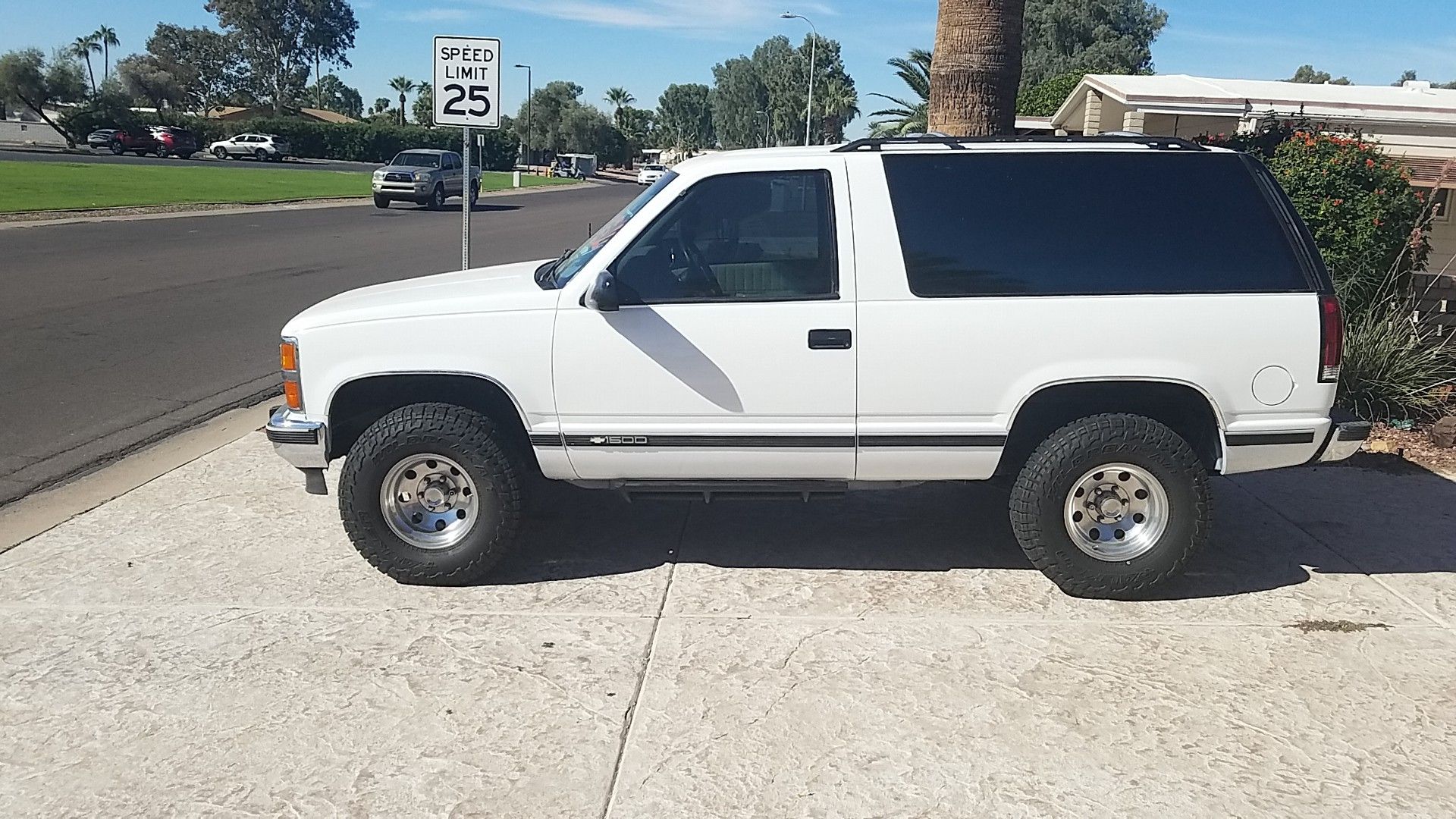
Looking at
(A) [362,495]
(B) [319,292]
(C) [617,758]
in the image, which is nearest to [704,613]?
(C) [617,758]

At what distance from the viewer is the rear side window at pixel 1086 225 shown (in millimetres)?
4906

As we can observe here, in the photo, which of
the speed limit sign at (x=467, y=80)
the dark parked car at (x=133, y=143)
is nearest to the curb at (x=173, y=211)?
the speed limit sign at (x=467, y=80)

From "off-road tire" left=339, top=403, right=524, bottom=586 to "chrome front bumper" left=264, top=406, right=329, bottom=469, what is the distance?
14cm

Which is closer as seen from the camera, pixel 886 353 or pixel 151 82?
pixel 886 353

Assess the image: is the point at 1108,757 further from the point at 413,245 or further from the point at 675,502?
the point at 413,245

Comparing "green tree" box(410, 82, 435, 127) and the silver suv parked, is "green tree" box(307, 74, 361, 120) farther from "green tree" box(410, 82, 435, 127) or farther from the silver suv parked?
the silver suv parked

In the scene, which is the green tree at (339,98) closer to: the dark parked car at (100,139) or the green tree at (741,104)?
the green tree at (741,104)

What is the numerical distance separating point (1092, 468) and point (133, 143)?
66.3 meters

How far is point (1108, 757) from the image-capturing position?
147 inches

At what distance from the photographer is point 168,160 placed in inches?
2250

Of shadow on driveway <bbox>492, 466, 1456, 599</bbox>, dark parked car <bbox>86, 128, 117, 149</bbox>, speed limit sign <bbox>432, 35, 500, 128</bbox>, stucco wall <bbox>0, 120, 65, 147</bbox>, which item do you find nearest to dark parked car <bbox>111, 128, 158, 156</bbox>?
dark parked car <bbox>86, 128, 117, 149</bbox>

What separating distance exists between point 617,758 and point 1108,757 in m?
1.56

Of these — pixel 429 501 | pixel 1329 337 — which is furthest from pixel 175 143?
pixel 1329 337

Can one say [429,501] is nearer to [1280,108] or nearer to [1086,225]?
[1086,225]
